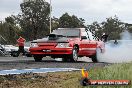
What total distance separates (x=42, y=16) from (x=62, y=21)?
18327 millimetres

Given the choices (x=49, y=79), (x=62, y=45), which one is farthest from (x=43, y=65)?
(x=49, y=79)

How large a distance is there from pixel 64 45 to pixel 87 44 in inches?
74.2

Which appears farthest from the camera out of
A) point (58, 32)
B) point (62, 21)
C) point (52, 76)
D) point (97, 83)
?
point (62, 21)

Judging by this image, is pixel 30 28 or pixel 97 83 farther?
pixel 30 28

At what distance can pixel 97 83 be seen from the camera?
16.8 ft

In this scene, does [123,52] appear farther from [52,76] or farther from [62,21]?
[62,21]

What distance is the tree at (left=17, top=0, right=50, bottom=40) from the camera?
9621 centimetres

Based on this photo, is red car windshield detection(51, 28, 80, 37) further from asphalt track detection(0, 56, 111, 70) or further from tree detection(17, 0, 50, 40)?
tree detection(17, 0, 50, 40)

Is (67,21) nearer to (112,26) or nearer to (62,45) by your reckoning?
(112,26)

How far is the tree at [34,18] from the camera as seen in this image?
96.2 meters

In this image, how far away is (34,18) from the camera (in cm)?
9744

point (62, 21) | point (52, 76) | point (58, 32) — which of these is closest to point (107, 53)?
point (58, 32)

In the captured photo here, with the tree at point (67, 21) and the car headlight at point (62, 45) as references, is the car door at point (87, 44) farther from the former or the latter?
the tree at point (67, 21)

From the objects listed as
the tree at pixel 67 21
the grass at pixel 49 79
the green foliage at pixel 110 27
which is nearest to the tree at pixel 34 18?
the tree at pixel 67 21
